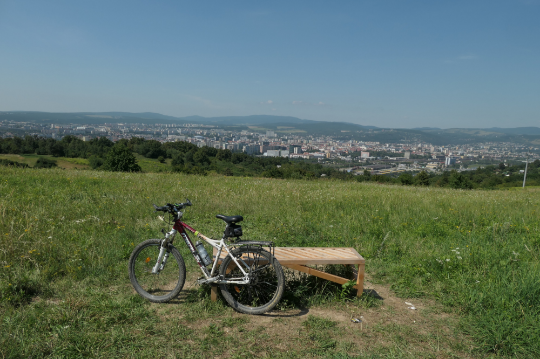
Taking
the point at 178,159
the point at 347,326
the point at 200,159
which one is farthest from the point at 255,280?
the point at 178,159

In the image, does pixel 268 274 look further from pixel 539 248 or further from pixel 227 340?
pixel 539 248

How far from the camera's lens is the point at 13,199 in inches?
329

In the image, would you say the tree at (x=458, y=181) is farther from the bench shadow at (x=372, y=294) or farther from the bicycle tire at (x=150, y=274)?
the bicycle tire at (x=150, y=274)

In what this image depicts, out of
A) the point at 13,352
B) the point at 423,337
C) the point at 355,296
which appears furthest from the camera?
the point at 355,296

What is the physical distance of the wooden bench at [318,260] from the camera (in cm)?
423

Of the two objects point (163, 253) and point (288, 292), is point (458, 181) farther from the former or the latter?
point (163, 253)

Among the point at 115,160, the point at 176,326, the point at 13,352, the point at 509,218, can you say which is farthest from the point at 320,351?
the point at 115,160

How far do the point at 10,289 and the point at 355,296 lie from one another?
14.5 feet

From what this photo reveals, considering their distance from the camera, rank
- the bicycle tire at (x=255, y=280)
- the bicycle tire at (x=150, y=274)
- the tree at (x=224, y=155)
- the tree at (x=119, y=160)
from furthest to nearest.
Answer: the tree at (x=224, y=155) < the tree at (x=119, y=160) < the bicycle tire at (x=150, y=274) < the bicycle tire at (x=255, y=280)

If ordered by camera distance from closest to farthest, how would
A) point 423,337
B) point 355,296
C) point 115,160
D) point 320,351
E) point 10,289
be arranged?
point 320,351, point 423,337, point 10,289, point 355,296, point 115,160

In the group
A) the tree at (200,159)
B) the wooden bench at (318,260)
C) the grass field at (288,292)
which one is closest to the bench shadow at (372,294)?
the grass field at (288,292)

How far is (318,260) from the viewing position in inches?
169

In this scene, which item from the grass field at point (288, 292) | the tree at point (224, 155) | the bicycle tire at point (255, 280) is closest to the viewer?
the grass field at point (288, 292)

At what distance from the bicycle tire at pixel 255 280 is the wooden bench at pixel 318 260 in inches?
8.1
